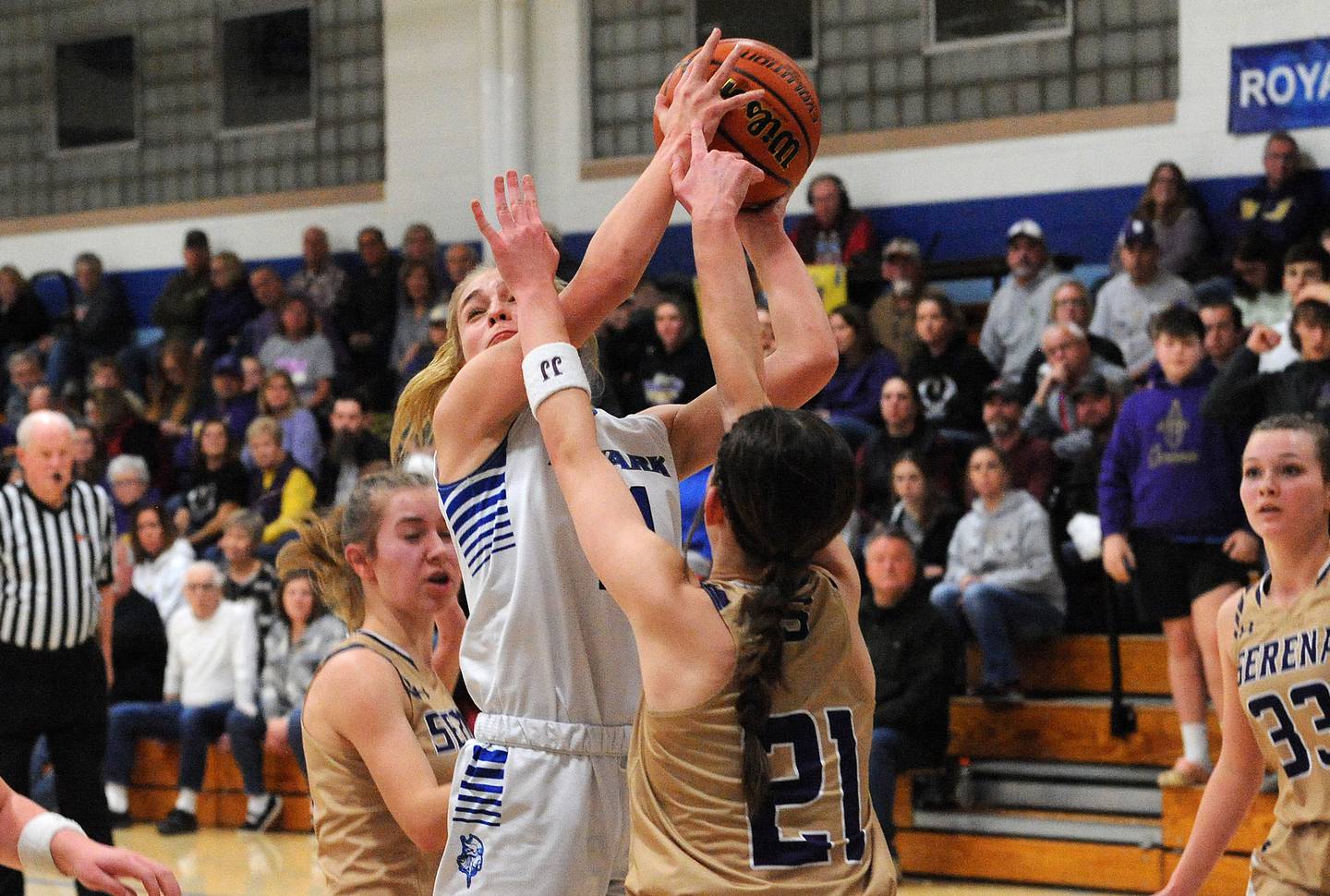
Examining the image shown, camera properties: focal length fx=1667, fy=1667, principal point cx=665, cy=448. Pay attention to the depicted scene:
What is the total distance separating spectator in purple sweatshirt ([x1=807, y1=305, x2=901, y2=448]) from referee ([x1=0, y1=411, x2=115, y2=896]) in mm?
3962

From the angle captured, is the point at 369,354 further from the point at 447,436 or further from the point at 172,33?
the point at 447,436

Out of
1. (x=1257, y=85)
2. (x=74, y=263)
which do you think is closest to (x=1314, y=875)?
(x=1257, y=85)

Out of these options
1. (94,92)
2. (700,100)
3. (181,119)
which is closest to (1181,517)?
(700,100)

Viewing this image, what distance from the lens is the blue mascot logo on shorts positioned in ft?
8.42

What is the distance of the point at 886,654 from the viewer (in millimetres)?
6953

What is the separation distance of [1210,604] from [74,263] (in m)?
10.3

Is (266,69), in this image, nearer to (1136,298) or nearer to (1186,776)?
(1136,298)

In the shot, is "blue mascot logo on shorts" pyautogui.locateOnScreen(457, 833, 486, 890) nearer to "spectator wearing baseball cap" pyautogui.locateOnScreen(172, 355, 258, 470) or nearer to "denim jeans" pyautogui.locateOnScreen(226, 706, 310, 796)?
"denim jeans" pyautogui.locateOnScreen(226, 706, 310, 796)

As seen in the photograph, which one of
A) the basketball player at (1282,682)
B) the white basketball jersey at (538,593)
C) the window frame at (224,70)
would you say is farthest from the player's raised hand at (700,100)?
the window frame at (224,70)

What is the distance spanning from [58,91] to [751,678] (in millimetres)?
13847

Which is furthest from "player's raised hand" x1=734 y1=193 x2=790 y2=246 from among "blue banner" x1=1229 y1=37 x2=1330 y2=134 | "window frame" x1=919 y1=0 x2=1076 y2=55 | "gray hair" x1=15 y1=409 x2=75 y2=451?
"window frame" x1=919 y1=0 x2=1076 y2=55

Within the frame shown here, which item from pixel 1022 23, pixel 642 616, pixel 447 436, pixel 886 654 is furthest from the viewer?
pixel 1022 23

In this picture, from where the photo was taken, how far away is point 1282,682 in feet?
10.9

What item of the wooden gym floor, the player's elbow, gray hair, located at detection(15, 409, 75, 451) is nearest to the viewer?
the player's elbow
